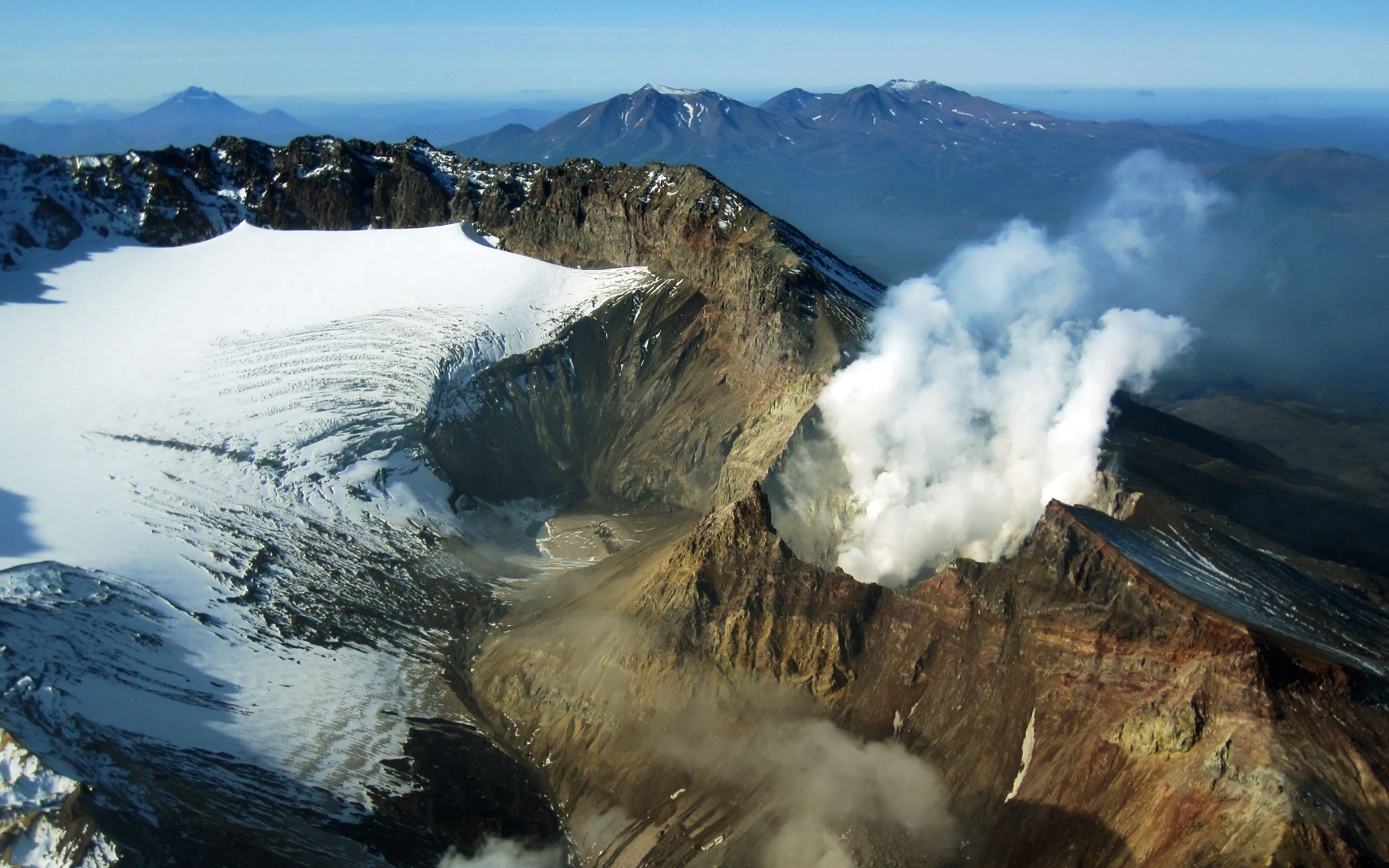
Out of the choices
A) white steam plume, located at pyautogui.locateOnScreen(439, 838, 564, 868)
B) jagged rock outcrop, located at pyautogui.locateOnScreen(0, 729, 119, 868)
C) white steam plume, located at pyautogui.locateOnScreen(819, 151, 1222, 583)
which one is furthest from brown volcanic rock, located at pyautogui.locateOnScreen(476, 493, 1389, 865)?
jagged rock outcrop, located at pyautogui.locateOnScreen(0, 729, 119, 868)

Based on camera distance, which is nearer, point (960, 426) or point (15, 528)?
point (15, 528)

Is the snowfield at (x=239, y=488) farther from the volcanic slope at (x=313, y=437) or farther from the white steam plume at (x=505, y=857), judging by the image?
the white steam plume at (x=505, y=857)

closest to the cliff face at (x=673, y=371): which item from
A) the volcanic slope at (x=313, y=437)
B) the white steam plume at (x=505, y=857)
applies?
the volcanic slope at (x=313, y=437)

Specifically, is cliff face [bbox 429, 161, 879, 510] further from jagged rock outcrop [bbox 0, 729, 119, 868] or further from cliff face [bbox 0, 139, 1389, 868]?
jagged rock outcrop [bbox 0, 729, 119, 868]

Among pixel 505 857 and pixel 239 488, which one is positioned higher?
pixel 239 488

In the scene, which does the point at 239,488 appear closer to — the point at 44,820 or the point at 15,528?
the point at 15,528

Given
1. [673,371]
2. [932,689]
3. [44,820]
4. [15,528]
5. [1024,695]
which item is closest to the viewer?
[44,820]

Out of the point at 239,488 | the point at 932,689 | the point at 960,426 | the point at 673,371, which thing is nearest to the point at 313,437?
the point at 239,488

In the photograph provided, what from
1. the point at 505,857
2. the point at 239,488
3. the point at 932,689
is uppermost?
the point at 932,689
